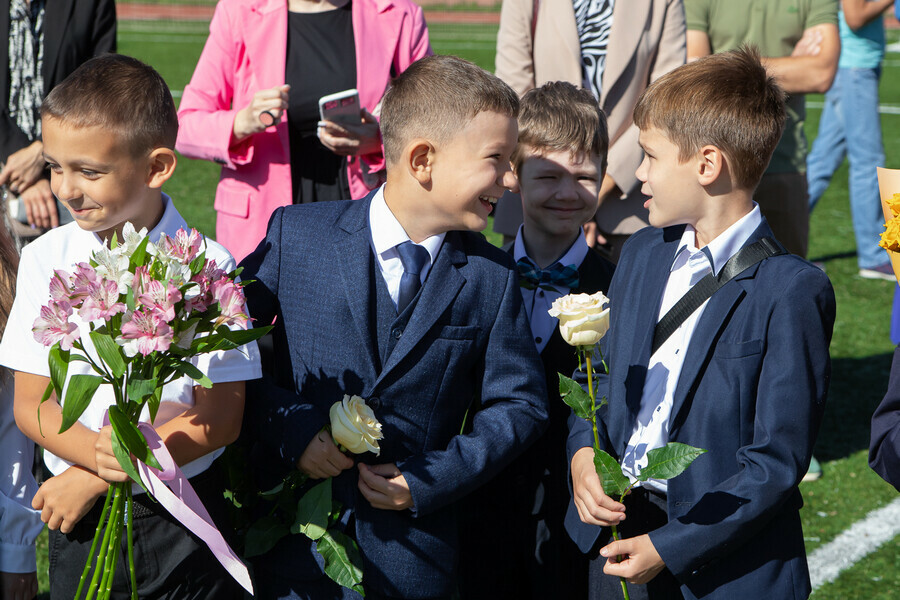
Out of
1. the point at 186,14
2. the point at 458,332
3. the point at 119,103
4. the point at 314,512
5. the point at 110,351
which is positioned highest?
the point at 119,103

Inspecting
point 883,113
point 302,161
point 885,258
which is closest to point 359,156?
point 302,161

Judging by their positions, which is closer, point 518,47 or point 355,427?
point 355,427

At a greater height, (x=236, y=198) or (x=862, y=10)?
(x=862, y=10)

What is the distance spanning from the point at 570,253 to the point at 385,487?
1105mm

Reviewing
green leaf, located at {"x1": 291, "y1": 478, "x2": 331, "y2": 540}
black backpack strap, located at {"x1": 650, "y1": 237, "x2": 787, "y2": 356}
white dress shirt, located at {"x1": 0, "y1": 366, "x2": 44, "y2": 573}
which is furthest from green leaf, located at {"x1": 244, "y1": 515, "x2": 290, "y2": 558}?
black backpack strap, located at {"x1": 650, "y1": 237, "x2": 787, "y2": 356}

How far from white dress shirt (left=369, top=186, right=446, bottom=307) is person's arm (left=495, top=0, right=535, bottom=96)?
180cm

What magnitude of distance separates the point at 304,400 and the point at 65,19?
2649 millimetres

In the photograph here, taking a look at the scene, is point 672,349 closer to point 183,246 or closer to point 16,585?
point 183,246

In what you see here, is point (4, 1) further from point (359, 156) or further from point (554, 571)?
point (554, 571)

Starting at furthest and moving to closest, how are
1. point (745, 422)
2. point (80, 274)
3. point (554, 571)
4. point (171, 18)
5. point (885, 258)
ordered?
point (171, 18) → point (885, 258) → point (554, 571) → point (745, 422) → point (80, 274)

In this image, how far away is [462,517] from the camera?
296 centimetres

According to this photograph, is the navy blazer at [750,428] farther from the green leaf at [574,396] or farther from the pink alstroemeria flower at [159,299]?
the pink alstroemeria flower at [159,299]

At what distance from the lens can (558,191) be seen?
10.1ft

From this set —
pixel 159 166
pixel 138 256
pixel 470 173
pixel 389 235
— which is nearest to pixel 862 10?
pixel 470 173
